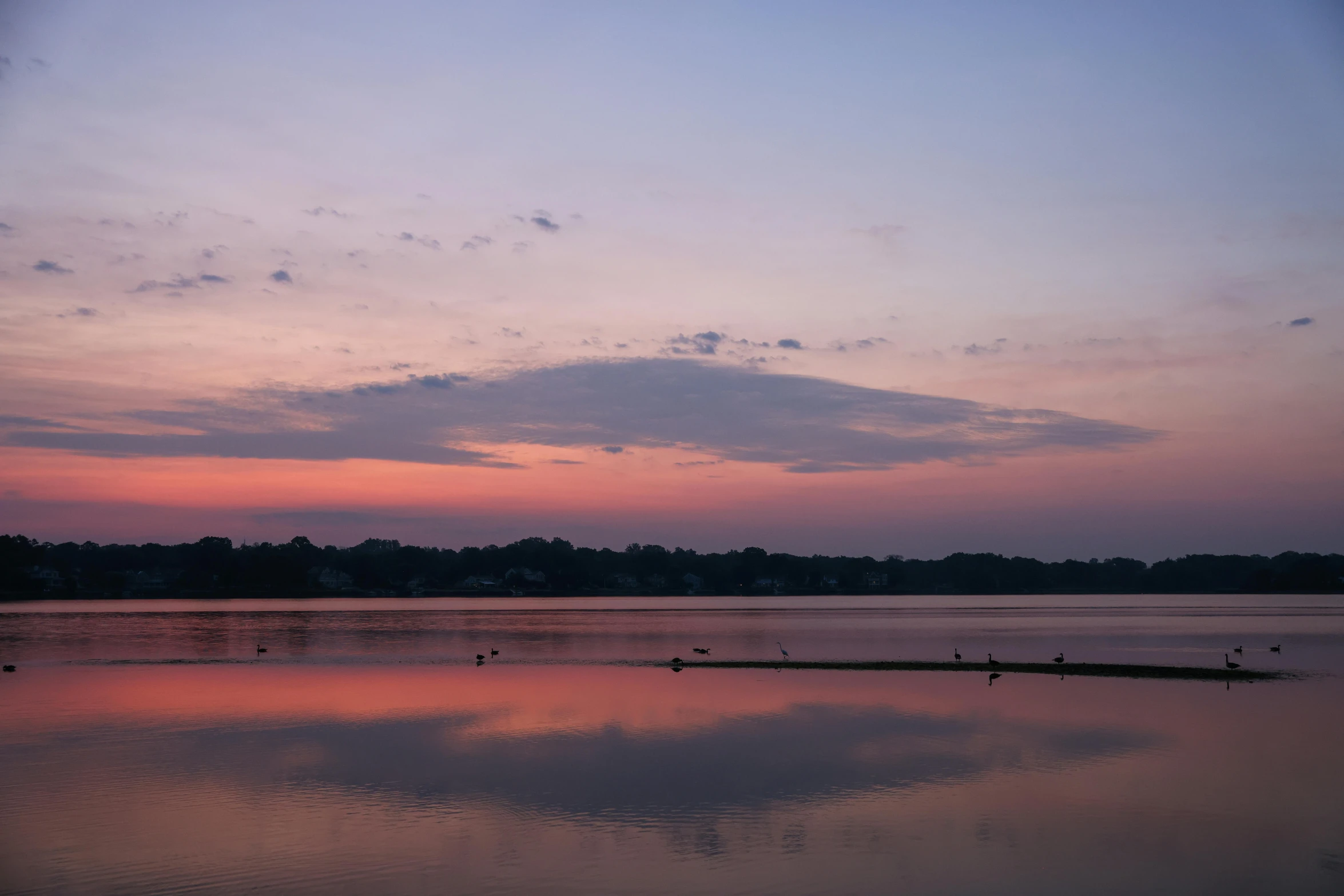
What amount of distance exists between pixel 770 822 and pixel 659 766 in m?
5.38

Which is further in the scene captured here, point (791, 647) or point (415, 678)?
point (791, 647)

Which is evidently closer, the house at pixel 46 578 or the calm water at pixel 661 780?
the calm water at pixel 661 780

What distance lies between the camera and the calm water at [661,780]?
15328 mm

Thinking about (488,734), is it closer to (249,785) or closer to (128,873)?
(249,785)

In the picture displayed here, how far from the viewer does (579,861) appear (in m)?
15.8

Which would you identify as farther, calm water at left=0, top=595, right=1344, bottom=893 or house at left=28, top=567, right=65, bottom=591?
house at left=28, top=567, right=65, bottom=591

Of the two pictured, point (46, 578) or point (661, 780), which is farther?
point (46, 578)

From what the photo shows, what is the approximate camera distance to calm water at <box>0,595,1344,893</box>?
1533 centimetres

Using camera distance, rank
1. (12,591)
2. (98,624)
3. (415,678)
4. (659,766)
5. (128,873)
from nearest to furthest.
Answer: (128,873) → (659,766) → (415,678) → (98,624) → (12,591)

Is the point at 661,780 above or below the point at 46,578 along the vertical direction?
below

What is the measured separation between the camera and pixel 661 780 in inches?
848

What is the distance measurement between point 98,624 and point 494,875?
3486 inches

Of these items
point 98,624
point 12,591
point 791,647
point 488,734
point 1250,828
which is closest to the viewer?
point 1250,828

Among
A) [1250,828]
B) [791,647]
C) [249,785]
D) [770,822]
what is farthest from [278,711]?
[791,647]
